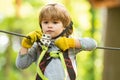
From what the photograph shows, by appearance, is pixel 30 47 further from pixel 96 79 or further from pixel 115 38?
pixel 96 79

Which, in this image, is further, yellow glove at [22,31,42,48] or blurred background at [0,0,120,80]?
blurred background at [0,0,120,80]

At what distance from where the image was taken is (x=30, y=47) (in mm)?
2662

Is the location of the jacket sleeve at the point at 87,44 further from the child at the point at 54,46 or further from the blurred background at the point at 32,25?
the blurred background at the point at 32,25

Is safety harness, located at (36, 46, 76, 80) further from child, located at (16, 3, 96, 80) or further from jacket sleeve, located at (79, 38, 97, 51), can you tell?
jacket sleeve, located at (79, 38, 97, 51)

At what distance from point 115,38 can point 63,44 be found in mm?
3928

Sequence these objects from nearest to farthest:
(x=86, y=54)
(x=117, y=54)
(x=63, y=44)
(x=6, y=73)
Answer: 1. (x=63, y=44)
2. (x=117, y=54)
3. (x=6, y=73)
4. (x=86, y=54)

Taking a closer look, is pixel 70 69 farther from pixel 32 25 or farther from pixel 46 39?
pixel 32 25

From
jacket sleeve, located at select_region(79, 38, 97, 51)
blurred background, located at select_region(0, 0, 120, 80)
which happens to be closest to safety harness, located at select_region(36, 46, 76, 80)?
Result: jacket sleeve, located at select_region(79, 38, 97, 51)

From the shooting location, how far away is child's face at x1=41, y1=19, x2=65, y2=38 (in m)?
2.60

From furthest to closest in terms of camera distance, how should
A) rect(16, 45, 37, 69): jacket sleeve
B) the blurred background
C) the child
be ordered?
the blurred background < rect(16, 45, 37, 69): jacket sleeve < the child

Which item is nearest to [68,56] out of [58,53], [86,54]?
[58,53]

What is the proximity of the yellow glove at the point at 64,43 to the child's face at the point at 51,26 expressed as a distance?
47 millimetres

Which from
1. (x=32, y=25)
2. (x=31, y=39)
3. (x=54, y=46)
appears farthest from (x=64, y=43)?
(x=32, y=25)

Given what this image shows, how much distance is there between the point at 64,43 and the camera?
2574 millimetres
